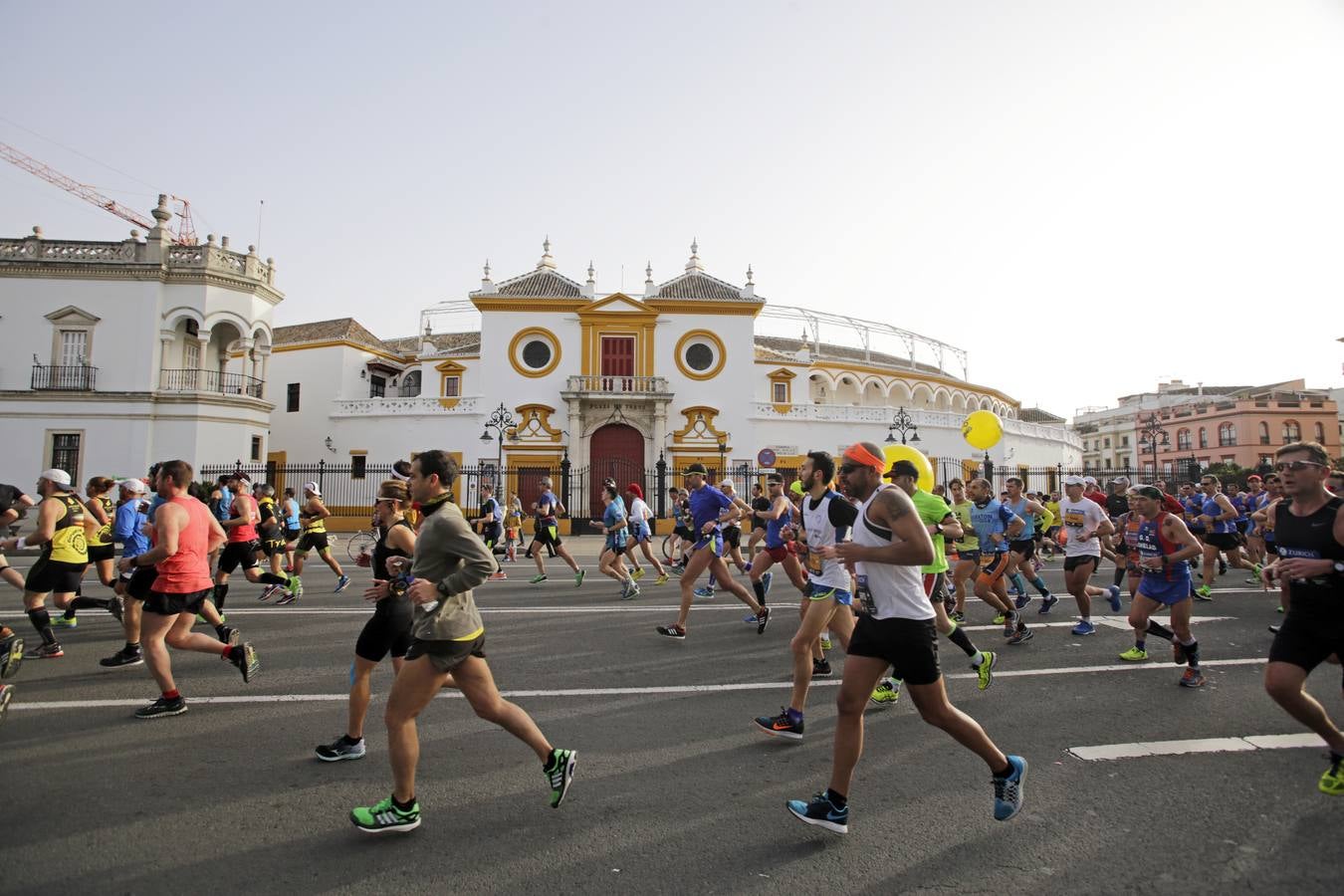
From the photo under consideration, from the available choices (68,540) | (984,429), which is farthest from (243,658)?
(984,429)

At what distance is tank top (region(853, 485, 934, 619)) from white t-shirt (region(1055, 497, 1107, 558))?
17.9 feet

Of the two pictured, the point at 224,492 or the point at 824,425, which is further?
the point at 824,425

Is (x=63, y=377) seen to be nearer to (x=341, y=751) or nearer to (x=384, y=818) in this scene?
(x=341, y=751)

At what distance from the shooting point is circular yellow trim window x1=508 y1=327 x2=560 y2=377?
35.3 meters

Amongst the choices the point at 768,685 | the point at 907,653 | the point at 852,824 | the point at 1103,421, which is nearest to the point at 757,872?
the point at 852,824

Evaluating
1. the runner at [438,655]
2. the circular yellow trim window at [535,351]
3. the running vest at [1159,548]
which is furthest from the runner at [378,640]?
the circular yellow trim window at [535,351]

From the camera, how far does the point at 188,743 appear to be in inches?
178

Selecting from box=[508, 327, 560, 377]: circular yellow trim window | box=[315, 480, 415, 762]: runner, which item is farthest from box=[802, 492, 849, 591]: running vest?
box=[508, 327, 560, 377]: circular yellow trim window

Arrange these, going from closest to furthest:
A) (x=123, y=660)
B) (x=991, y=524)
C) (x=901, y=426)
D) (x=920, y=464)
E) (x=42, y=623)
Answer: (x=920, y=464), (x=123, y=660), (x=42, y=623), (x=991, y=524), (x=901, y=426)

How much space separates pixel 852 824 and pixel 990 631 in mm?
5367

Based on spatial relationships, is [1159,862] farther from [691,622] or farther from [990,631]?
[691,622]

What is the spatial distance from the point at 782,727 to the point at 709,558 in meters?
3.22

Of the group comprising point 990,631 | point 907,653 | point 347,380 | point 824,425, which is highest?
point 347,380

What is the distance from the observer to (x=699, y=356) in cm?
3653
